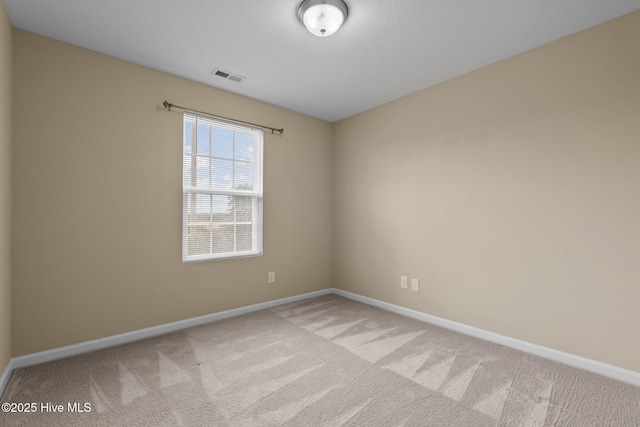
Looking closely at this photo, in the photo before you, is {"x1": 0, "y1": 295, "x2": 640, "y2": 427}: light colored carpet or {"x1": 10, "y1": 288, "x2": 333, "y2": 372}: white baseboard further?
{"x1": 10, "y1": 288, "x2": 333, "y2": 372}: white baseboard

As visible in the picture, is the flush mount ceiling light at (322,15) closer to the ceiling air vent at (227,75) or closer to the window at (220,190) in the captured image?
the ceiling air vent at (227,75)

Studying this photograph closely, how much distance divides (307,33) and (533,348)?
10.3 feet

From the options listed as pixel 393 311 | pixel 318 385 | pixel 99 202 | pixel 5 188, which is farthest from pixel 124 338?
pixel 393 311

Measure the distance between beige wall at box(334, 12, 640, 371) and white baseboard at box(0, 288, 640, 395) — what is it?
6cm

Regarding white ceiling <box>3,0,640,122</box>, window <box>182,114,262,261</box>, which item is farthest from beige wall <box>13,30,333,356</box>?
white ceiling <box>3,0,640,122</box>

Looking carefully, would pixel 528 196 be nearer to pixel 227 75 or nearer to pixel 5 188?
pixel 227 75

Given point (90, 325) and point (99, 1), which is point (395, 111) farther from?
point (90, 325)

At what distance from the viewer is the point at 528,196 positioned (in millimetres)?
2475

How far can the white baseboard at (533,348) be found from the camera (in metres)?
2.04

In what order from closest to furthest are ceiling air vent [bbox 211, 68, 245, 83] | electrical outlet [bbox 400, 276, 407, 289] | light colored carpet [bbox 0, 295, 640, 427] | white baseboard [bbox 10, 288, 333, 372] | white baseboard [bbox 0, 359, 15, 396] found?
light colored carpet [bbox 0, 295, 640, 427] → white baseboard [bbox 0, 359, 15, 396] → white baseboard [bbox 10, 288, 333, 372] → ceiling air vent [bbox 211, 68, 245, 83] → electrical outlet [bbox 400, 276, 407, 289]

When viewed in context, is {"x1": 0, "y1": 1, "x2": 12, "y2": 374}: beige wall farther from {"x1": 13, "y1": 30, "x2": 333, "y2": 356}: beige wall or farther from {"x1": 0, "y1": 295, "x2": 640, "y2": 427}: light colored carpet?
{"x1": 0, "y1": 295, "x2": 640, "y2": 427}: light colored carpet

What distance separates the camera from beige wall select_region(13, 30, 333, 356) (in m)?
2.22

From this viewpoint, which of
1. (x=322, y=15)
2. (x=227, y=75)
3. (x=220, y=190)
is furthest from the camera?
(x=220, y=190)

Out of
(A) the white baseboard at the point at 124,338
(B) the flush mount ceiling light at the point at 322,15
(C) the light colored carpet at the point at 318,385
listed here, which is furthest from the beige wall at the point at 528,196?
(A) the white baseboard at the point at 124,338
